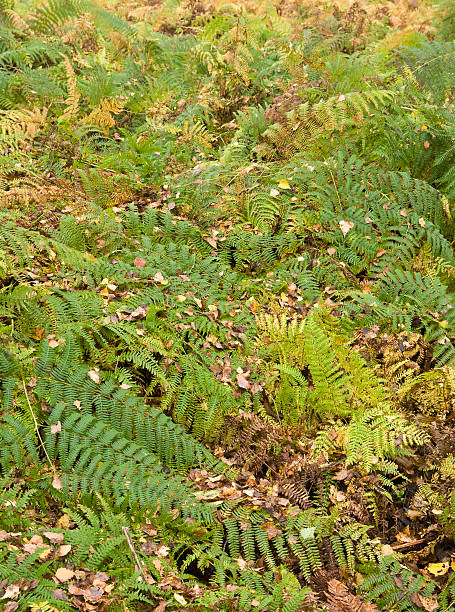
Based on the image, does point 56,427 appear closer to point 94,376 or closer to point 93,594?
point 94,376

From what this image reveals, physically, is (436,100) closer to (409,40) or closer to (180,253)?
(409,40)

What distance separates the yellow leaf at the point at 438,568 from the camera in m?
2.68

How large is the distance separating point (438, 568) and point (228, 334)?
6.20ft

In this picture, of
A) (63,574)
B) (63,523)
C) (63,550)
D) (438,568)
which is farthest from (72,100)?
(438,568)

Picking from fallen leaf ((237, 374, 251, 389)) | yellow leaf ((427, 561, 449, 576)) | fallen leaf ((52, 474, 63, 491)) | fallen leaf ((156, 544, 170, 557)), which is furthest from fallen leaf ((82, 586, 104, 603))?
yellow leaf ((427, 561, 449, 576))

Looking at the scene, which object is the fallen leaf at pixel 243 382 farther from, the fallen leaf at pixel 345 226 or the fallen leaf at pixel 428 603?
the fallen leaf at pixel 345 226

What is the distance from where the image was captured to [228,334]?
12.0 ft

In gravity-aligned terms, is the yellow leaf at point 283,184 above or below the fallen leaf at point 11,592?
above

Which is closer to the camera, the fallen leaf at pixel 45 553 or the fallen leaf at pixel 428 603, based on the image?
the fallen leaf at pixel 45 553

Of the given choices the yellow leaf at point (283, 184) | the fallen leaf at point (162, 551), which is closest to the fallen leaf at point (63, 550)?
the fallen leaf at point (162, 551)

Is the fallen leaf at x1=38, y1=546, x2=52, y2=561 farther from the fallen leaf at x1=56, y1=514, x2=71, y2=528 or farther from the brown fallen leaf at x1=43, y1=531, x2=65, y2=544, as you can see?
the fallen leaf at x1=56, y1=514, x2=71, y2=528

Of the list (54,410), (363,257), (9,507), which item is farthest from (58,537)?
(363,257)

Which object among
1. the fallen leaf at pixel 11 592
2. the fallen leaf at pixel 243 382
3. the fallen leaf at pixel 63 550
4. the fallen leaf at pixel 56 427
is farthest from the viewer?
the fallen leaf at pixel 243 382

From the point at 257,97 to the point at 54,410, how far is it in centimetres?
471
